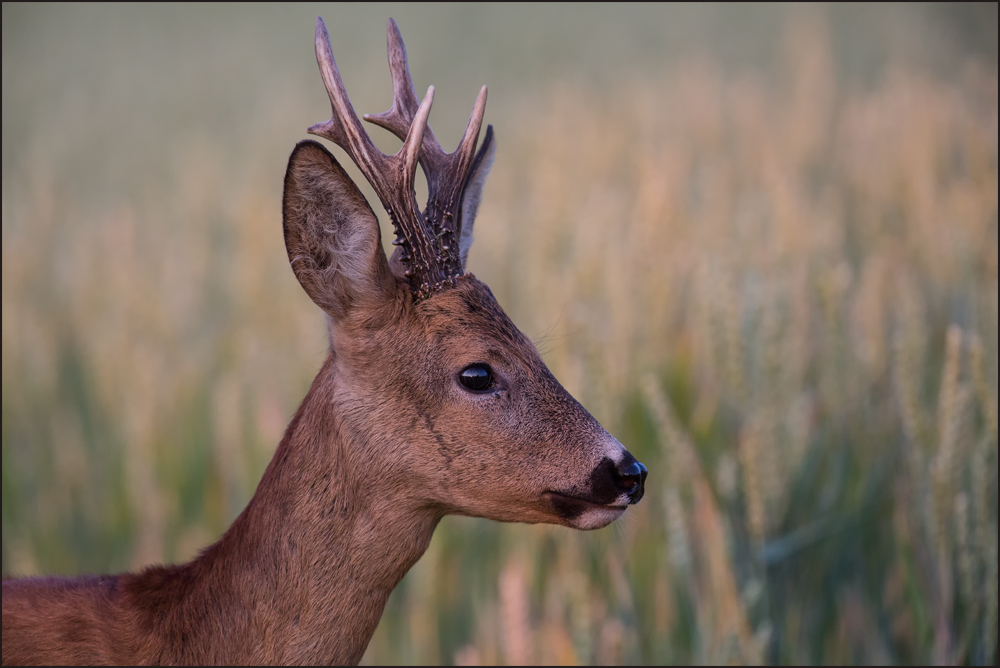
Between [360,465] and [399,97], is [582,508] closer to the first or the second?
[360,465]

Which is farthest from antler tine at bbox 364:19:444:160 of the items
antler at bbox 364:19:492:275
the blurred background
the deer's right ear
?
the blurred background

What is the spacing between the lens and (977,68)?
6.12 m

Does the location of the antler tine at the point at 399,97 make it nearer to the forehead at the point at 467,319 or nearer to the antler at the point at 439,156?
the antler at the point at 439,156

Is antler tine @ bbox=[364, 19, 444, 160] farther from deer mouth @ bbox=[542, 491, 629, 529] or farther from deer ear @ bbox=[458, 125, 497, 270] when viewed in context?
deer mouth @ bbox=[542, 491, 629, 529]

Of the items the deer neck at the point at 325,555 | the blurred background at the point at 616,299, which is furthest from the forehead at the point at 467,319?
the blurred background at the point at 616,299

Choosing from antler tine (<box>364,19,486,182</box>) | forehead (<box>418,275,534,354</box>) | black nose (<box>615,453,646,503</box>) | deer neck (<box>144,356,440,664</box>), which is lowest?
deer neck (<box>144,356,440,664</box>)

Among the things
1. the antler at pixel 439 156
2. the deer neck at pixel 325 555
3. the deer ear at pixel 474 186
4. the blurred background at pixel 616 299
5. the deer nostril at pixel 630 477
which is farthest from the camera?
the blurred background at pixel 616 299

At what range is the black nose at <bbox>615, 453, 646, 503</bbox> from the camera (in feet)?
7.26

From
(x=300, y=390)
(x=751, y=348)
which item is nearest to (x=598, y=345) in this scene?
(x=751, y=348)

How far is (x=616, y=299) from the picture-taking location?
14.0ft

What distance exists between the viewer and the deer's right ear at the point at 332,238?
228 cm

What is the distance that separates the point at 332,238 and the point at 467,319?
1.31 ft

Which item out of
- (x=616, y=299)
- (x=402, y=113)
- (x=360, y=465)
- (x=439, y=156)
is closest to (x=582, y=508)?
(x=360, y=465)

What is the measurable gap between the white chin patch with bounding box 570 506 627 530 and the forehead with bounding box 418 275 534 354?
46 cm
